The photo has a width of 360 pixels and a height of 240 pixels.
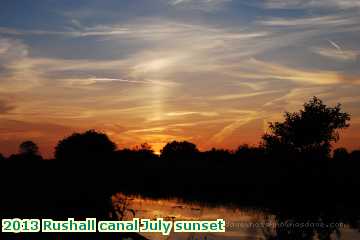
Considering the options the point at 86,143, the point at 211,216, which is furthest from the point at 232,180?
the point at 86,143

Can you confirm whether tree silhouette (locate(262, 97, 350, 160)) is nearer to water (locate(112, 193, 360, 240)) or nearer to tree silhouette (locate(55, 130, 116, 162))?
water (locate(112, 193, 360, 240))

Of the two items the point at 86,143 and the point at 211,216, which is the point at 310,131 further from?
the point at 86,143

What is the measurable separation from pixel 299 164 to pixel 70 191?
52.6m

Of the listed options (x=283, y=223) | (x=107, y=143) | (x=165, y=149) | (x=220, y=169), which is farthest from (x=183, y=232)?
(x=165, y=149)

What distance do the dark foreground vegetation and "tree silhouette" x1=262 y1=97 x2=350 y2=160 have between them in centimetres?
14

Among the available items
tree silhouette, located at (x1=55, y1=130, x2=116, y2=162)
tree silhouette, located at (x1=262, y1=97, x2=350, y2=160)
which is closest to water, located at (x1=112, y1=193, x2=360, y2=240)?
tree silhouette, located at (x1=262, y1=97, x2=350, y2=160)

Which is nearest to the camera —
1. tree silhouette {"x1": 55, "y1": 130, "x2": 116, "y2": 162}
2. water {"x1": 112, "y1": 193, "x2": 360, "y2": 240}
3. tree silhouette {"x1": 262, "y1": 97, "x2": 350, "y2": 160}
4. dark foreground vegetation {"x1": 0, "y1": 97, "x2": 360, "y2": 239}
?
dark foreground vegetation {"x1": 0, "y1": 97, "x2": 360, "y2": 239}

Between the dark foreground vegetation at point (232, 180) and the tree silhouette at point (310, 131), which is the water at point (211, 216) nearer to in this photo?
the dark foreground vegetation at point (232, 180)

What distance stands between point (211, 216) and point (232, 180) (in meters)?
35.3

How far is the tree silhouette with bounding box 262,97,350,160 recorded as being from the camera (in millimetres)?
70125

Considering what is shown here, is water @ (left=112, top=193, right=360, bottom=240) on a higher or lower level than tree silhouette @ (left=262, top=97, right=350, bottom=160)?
lower

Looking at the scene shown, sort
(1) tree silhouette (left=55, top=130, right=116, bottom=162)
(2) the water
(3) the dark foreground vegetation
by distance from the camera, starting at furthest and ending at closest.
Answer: (1) tree silhouette (left=55, top=130, right=116, bottom=162) → (2) the water → (3) the dark foreground vegetation

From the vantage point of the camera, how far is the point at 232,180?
78.4 metres

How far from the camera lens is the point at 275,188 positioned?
67.4 metres
